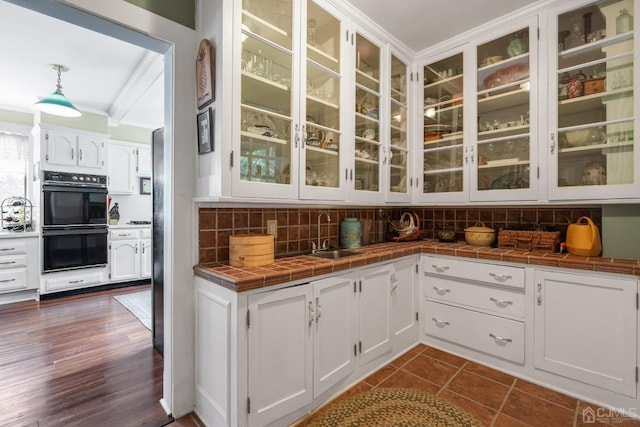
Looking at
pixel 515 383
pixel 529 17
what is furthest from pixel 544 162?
pixel 515 383

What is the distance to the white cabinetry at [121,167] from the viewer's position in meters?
4.72

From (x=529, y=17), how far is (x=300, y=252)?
8.26 ft

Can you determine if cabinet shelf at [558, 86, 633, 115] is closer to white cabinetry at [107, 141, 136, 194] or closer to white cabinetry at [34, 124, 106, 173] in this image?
white cabinetry at [34, 124, 106, 173]

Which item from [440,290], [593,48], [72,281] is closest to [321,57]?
[593,48]

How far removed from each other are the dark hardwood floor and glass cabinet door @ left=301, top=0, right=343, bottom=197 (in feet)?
5.76

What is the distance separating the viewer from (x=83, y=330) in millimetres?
2879

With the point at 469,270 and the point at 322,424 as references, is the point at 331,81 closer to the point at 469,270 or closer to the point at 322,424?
the point at 469,270

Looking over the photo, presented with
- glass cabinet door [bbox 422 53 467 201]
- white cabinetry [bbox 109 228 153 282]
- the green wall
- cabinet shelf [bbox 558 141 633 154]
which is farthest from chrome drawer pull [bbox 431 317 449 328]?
white cabinetry [bbox 109 228 153 282]

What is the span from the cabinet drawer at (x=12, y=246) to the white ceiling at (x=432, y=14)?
495 cm

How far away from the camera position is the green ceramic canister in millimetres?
2445

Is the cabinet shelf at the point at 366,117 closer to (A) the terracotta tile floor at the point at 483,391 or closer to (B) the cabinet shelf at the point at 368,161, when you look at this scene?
(B) the cabinet shelf at the point at 368,161

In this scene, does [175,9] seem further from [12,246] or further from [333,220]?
[12,246]

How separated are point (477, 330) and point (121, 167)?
5.58 meters

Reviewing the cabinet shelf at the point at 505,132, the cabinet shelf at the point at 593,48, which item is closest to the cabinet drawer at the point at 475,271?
the cabinet shelf at the point at 505,132
